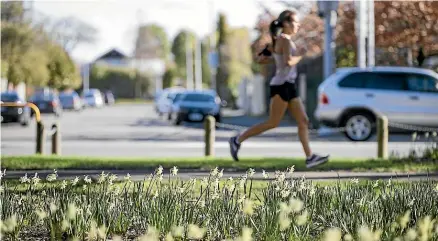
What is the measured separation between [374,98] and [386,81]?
1.74ft

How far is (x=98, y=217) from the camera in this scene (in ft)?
22.1

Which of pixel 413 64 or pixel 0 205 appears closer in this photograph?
pixel 0 205

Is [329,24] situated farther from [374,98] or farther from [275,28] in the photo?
[275,28]

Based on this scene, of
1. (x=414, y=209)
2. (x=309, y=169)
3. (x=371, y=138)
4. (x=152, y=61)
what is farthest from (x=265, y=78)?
(x=152, y=61)

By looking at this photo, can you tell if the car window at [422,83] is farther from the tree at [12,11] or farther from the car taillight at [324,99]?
the tree at [12,11]

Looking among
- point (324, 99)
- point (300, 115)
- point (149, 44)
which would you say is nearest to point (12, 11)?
point (324, 99)

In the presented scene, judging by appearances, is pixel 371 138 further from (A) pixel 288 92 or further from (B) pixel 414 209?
(B) pixel 414 209

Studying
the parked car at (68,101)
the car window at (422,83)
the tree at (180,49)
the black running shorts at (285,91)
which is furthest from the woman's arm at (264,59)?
the tree at (180,49)

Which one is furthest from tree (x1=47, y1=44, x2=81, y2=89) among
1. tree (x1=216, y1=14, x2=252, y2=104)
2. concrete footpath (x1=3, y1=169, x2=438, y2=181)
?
concrete footpath (x1=3, y1=169, x2=438, y2=181)

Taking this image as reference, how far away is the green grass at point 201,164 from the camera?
13453mm

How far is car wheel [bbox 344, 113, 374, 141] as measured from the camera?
23344 millimetres

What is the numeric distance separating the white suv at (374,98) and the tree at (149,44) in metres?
119

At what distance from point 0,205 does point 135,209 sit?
0.93 meters

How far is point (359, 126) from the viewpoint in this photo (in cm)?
2345
